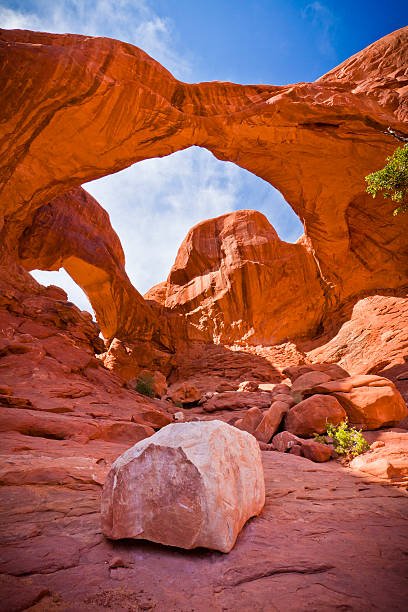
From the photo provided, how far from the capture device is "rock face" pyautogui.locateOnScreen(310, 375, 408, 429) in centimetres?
604

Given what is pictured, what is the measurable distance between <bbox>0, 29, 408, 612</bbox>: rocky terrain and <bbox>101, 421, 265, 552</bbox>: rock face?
0.13 meters

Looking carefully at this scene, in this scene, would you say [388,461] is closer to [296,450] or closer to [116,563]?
[296,450]

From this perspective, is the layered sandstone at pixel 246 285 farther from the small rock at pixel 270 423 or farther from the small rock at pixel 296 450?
the small rock at pixel 296 450

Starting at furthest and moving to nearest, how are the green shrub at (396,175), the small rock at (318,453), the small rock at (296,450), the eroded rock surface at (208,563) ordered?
the green shrub at (396,175), the small rock at (296,450), the small rock at (318,453), the eroded rock surface at (208,563)

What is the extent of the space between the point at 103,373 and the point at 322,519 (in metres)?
8.70

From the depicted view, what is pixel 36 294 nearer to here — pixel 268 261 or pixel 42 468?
pixel 42 468

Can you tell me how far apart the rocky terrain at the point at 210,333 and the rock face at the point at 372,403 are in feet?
0.13

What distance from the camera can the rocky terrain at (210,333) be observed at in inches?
66.8

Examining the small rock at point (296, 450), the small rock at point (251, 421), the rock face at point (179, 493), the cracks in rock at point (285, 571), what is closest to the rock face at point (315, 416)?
the small rock at point (251, 421)

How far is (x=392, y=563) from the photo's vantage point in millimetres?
1754

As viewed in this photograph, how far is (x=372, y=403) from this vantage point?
20.1 ft

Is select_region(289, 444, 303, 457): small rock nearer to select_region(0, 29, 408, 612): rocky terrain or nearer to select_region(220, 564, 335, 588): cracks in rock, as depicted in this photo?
select_region(0, 29, 408, 612): rocky terrain

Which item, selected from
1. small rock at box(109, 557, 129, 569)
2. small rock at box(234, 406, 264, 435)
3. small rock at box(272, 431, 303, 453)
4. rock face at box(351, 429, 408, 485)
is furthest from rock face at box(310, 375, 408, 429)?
small rock at box(109, 557, 129, 569)

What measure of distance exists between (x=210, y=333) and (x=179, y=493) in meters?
19.8
